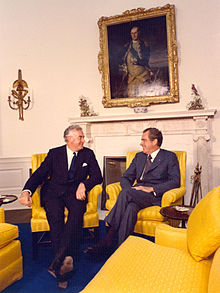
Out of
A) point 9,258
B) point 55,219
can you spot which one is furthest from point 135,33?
point 9,258

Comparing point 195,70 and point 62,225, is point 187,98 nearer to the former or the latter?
point 195,70

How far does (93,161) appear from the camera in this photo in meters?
3.40

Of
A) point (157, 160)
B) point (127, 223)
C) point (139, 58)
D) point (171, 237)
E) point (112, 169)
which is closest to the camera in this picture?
point (171, 237)

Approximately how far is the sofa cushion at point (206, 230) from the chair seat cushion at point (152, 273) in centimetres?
10

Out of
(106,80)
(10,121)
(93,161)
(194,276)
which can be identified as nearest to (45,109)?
(10,121)

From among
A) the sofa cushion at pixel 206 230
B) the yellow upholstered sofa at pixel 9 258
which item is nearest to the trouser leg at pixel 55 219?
the yellow upholstered sofa at pixel 9 258

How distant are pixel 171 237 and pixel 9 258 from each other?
Result: 55.2 inches

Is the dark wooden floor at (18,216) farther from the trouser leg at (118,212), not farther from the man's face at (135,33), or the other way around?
the man's face at (135,33)

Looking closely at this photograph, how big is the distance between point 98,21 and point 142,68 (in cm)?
119

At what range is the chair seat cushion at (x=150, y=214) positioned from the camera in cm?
287

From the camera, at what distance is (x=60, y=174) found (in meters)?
3.24

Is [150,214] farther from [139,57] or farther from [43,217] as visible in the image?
[139,57]

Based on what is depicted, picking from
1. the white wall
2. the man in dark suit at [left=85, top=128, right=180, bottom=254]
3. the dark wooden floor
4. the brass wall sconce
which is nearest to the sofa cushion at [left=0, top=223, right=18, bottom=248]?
the man in dark suit at [left=85, top=128, right=180, bottom=254]

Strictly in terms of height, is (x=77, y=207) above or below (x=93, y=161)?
below
